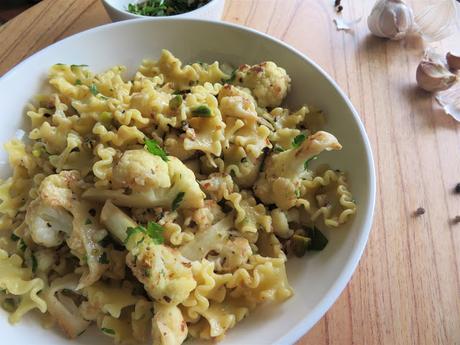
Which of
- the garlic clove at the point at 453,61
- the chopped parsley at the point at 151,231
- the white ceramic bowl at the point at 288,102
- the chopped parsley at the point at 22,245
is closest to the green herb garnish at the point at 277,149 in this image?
the white ceramic bowl at the point at 288,102

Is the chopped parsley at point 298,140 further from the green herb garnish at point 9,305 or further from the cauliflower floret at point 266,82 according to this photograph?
the green herb garnish at point 9,305

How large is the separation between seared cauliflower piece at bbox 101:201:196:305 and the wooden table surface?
1.14 feet

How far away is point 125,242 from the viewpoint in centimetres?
94

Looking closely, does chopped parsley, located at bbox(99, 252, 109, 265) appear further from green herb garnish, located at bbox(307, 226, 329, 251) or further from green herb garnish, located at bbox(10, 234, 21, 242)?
green herb garnish, located at bbox(307, 226, 329, 251)

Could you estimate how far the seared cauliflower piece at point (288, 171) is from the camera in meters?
1.01

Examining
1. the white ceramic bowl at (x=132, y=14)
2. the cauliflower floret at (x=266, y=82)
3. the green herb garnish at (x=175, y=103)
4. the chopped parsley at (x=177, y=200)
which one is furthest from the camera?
the white ceramic bowl at (x=132, y=14)

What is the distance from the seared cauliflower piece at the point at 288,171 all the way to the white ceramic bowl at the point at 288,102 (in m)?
0.12

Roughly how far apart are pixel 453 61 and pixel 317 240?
0.93 meters

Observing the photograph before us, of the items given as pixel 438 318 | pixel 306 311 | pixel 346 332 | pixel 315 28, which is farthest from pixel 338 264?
pixel 315 28

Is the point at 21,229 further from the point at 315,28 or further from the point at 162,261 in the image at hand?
the point at 315,28

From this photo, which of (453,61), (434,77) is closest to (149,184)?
(434,77)

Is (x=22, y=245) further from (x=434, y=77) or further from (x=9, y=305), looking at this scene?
(x=434, y=77)

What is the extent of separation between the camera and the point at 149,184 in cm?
94

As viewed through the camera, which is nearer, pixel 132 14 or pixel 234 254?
pixel 234 254
